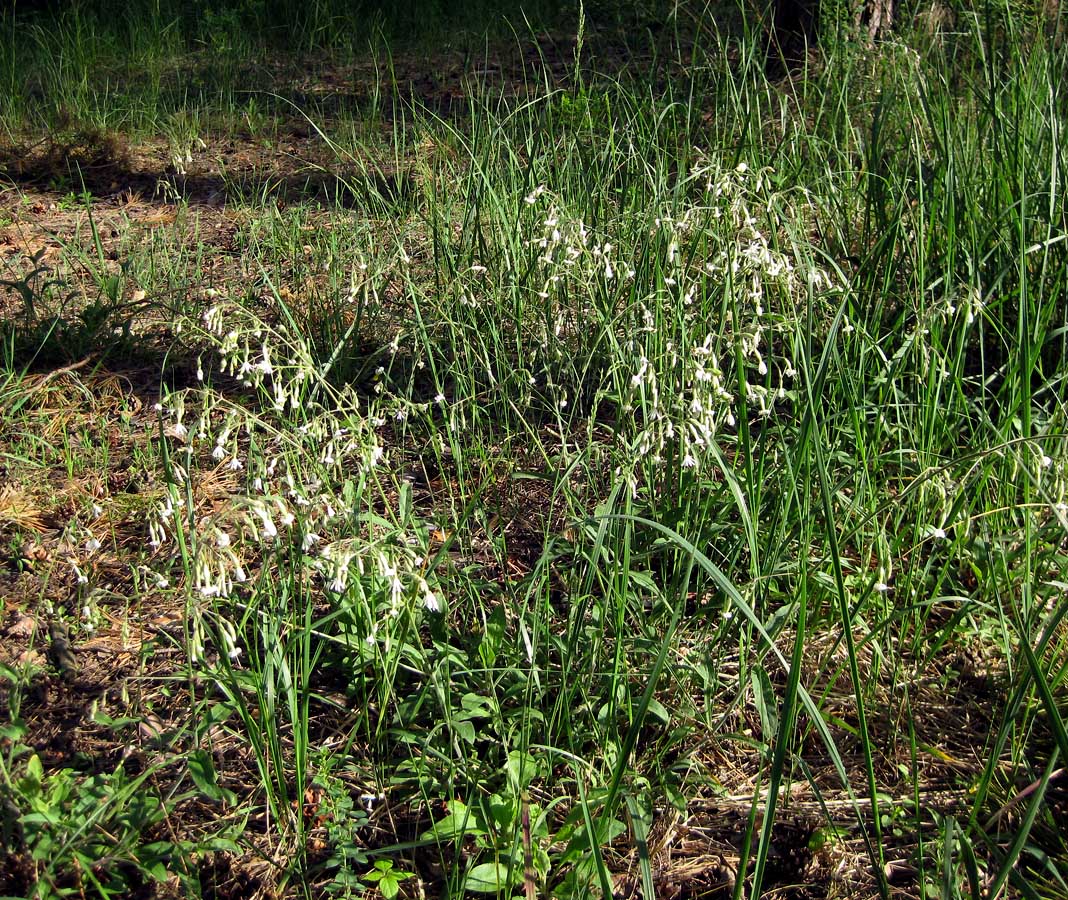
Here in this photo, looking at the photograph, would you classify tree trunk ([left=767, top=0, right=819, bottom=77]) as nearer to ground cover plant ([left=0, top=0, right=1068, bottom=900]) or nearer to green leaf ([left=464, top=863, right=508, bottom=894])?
ground cover plant ([left=0, top=0, right=1068, bottom=900])

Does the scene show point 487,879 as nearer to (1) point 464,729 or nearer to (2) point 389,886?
(2) point 389,886

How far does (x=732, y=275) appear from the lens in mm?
2254

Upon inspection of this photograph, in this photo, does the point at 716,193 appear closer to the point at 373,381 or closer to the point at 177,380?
the point at 373,381

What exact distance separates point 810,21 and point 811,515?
400 centimetres

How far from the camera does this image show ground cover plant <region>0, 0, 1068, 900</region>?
1803 millimetres

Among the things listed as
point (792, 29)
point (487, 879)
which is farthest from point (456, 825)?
point (792, 29)

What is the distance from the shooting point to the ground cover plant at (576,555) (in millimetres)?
1803

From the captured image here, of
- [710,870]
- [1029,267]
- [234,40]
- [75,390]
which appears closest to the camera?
[710,870]

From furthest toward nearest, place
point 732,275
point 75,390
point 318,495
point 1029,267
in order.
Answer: point 75,390 < point 1029,267 < point 732,275 < point 318,495

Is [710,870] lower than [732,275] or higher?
lower

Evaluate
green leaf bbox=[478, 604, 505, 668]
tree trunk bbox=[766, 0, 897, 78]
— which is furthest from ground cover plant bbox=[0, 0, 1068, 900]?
tree trunk bbox=[766, 0, 897, 78]

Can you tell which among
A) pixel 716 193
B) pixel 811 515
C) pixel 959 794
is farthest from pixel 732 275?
pixel 959 794

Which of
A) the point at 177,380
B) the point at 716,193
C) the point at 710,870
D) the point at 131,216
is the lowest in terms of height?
the point at 710,870

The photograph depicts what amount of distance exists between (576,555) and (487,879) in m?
0.68
